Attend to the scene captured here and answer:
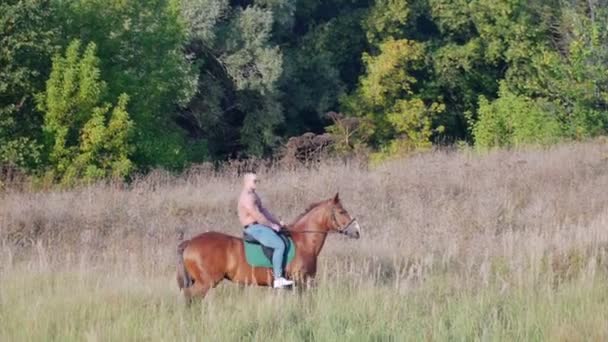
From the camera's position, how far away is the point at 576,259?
11.3m

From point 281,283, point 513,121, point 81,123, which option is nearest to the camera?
point 281,283

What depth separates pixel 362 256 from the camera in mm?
13219

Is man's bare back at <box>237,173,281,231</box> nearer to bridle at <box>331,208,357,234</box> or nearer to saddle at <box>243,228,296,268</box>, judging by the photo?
saddle at <box>243,228,296,268</box>

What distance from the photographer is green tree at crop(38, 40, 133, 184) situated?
2495cm

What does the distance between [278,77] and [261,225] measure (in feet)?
76.4

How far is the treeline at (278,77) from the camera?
82.8ft

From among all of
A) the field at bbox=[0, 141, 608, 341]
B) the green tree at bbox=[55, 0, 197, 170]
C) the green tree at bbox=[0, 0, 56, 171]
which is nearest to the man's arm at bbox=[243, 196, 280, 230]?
the field at bbox=[0, 141, 608, 341]

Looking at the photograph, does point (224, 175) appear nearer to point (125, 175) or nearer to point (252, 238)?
point (125, 175)

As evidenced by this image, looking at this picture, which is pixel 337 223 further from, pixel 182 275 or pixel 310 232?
pixel 182 275

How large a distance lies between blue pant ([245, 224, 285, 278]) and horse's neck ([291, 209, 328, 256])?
13.5 inches

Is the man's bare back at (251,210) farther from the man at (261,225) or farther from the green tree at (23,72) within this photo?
the green tree at (23,72)

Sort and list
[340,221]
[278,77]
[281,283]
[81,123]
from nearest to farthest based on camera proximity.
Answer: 1. [281,283]
2. [340,221]
3. [81,123]
4. [278,77]

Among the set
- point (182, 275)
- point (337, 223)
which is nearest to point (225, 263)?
point (182, 275)

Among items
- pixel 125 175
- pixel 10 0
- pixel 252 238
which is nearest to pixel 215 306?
pixel 252 238
